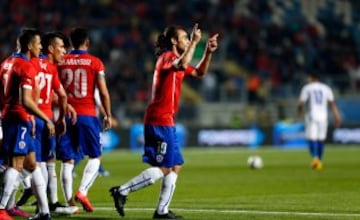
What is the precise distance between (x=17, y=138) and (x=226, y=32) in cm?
3166

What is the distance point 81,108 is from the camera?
555 inches

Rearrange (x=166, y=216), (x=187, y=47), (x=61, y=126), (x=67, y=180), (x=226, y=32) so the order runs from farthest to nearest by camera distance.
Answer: (x=226, y=32) < (x=67, y=180) < (x=61, y=126) < (x=166, y=216) < (x=187, y=47)

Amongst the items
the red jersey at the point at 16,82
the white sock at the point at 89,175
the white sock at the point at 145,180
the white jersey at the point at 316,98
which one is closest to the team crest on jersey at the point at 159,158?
the white sock at the point at 145,180

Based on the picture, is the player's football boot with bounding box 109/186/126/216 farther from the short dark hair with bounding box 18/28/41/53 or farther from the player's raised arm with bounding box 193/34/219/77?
the short dark hair with bounding box 18/28/41/53

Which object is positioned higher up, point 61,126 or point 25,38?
point 25,38

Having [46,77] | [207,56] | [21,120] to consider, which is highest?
[207,56]

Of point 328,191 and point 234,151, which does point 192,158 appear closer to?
point 234,151

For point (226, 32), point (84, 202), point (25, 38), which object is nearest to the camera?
point (25, 38)

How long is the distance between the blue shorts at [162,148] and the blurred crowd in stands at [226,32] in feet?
87.1

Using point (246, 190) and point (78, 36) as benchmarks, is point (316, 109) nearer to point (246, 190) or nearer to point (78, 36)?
point (246, 190)

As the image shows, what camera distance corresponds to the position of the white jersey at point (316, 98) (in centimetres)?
2592

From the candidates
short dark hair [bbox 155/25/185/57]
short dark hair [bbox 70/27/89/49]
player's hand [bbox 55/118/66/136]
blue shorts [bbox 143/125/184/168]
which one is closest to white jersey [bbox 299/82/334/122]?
short dark hair [bbox 70/27/89/49]

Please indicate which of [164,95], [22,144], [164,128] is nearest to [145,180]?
[164,128]

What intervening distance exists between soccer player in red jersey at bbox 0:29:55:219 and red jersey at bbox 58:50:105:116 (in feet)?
6.90
